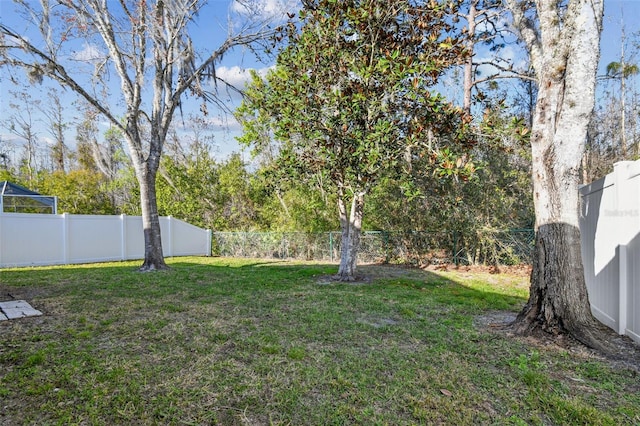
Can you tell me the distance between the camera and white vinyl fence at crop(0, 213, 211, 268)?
346 inches

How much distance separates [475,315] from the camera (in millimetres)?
4266

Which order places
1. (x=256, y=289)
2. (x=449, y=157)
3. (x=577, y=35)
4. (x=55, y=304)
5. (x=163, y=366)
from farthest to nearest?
(x=256, y=289), (x=449, y=157), (x=55, y=304), (x=577, y=35), (x=163, y=366)

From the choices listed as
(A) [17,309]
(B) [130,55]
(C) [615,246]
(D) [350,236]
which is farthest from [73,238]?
(C) [615,246]

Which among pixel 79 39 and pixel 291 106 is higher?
pixel 79 39

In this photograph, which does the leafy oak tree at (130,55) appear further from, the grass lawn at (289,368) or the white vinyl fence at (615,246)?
the white vinyl fence at (615,246)

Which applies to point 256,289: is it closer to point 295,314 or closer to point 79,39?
point 295,314

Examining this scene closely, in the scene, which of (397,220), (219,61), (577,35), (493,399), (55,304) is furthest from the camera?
(397,220)

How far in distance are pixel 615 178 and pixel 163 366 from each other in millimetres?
4371

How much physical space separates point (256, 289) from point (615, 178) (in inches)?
193

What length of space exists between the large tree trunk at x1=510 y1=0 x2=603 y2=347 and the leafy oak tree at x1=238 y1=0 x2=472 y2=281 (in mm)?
1924

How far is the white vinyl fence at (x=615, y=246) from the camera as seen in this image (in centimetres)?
309

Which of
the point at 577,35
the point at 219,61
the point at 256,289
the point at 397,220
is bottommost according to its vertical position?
the point at 256,289

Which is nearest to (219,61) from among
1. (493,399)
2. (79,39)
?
(79,39)

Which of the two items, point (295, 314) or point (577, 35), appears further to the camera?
point (295, 314)
